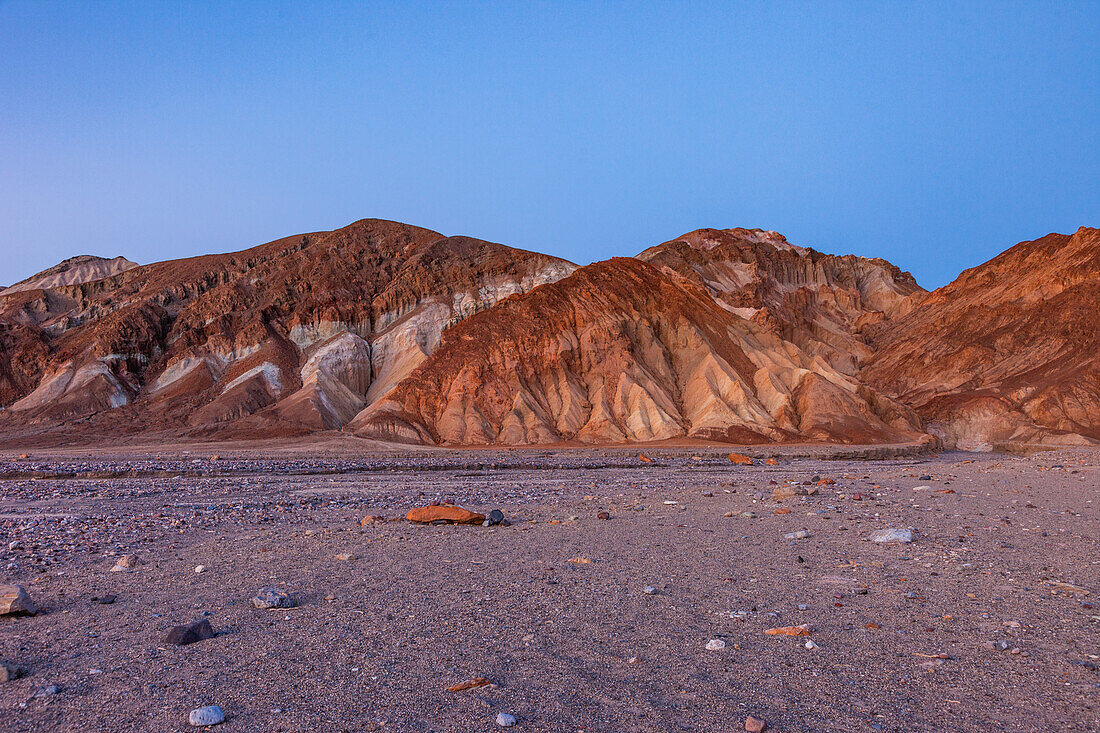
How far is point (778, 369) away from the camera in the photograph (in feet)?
220

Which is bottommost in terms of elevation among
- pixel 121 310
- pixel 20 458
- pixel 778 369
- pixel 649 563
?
pixel 20 458

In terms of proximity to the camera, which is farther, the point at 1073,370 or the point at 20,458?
the point at 1073,370

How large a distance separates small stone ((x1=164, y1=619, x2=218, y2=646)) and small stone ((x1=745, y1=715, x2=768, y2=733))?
4729mm

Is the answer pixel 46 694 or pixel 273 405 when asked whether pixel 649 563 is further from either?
pixel 273 405

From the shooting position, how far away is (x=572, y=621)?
7039 mm

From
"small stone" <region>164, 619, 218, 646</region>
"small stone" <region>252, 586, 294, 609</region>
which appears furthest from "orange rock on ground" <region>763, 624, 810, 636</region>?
"small stone" <region>164, 619, 218, 646</region>

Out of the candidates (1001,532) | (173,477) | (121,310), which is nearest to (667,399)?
(173,477)

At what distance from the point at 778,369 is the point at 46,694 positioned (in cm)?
6671

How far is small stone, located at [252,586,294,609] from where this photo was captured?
756 centimetres

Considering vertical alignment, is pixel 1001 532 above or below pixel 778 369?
below

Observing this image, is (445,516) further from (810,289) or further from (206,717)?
(810,289)

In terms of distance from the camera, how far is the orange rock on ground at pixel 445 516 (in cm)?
Answer: 1352

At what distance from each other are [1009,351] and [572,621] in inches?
3152

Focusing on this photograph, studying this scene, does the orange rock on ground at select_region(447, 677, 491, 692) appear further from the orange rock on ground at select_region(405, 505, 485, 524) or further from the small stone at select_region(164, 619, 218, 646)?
the orange rock on ground at select_region(405, 505, 485, 524)
